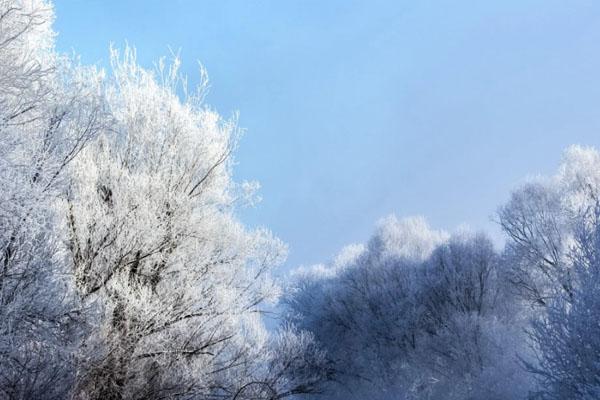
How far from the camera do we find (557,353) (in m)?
10.4

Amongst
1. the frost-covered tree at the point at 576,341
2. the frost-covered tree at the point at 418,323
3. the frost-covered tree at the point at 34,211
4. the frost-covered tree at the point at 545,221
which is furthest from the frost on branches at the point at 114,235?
the frost-covered tree at the point at 545,221

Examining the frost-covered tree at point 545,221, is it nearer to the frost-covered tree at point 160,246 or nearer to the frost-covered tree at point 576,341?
the frost-covered tree at point 576,341

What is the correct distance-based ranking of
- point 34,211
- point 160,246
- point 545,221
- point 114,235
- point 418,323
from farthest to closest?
point 418,323, point 545,221, point 160,246, point 114,235, point 34,211

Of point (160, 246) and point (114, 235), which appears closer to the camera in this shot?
point (114, 235)

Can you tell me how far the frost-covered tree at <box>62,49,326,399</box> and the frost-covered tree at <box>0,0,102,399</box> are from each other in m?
0.53

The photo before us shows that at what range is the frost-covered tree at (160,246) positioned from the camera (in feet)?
28.1

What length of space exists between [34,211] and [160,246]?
3.51 metres

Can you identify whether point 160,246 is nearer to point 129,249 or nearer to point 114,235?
point 129,249

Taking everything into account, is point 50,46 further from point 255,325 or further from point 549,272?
point 549,272

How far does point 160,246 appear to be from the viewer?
9328mm

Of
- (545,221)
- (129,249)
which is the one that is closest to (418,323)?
(545,221)

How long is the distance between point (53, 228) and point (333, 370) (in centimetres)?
2583

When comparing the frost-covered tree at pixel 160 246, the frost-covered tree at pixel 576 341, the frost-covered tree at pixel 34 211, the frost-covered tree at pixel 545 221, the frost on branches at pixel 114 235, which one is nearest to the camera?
the frost-covered tree at pixel 34 211

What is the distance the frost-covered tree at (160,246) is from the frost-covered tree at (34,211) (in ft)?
1.73
